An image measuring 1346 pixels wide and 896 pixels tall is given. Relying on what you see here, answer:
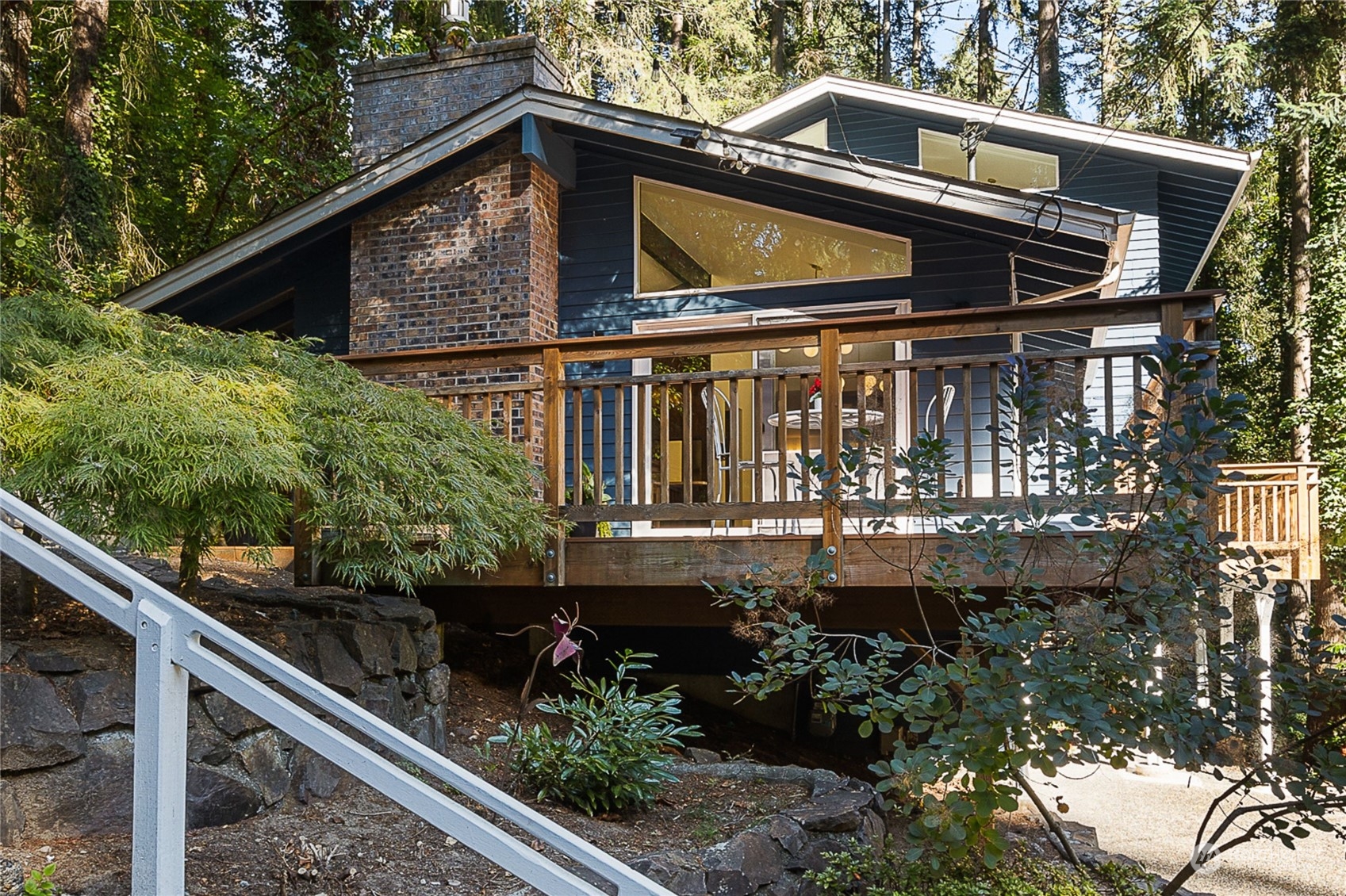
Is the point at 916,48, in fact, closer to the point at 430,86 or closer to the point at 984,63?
the point at 984,63

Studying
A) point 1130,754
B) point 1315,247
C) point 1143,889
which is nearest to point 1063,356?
point 1130,754

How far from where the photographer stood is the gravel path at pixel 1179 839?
→ 6.82 meters

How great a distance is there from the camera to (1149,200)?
12.1 meters

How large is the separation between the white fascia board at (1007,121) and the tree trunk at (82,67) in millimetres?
7232

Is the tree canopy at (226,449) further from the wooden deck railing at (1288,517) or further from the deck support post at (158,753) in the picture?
the wooden deck railing at (1288,517)

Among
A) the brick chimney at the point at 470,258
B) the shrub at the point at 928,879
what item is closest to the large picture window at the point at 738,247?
the brick chimney at the point at 470,258

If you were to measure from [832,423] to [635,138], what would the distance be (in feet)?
12.2

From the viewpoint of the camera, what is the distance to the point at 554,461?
224 inches

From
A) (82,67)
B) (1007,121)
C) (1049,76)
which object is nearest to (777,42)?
(1049,76)

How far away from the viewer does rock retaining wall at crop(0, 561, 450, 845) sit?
128 inches

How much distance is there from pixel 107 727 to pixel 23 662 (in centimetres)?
37

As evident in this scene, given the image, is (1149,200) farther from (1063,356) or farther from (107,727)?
(107,727)

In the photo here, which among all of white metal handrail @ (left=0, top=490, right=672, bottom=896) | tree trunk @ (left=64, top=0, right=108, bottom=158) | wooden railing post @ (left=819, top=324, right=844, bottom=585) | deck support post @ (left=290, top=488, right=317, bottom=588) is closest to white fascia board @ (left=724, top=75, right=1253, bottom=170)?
wooden railing post @ (left=819, top=324, right=844, bottom=585)

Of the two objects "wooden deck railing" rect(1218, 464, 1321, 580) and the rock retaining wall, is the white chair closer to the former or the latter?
the rock retaining wall
